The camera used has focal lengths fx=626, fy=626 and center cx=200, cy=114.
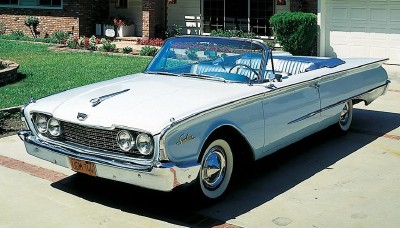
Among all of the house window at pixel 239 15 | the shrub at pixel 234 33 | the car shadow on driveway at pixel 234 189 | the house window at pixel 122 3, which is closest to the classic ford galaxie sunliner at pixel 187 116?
the car shadow on driveway at pixel 234 189

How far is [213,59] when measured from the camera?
7105 millimetres

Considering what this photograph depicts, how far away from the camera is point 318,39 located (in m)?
17.0

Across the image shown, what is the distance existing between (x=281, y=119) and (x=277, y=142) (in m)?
0.25

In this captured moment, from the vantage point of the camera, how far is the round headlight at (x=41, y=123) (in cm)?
621

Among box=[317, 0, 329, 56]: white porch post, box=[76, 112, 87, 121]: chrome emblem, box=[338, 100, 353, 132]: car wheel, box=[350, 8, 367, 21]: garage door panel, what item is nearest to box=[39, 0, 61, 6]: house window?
box=[317, 0, 329, 56]: white porch post

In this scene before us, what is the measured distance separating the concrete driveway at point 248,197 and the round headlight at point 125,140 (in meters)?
0.65

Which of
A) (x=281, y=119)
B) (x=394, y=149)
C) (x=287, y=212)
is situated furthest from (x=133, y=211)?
(x=394, y=149)

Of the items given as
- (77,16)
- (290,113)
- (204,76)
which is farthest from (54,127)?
(77,16)

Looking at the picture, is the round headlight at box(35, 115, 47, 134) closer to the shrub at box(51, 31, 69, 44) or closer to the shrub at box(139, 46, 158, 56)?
the shrub at box(139, 46, 158, 56)

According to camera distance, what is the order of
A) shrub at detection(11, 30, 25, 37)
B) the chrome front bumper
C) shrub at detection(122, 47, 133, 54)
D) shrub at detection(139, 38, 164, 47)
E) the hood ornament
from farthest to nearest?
shrub at detection(11, 30, 25, 37), shrub at detection(139, 38, 164, 47), shrub at detection(122, 47, 133, 54), the hood ornament, the chrome front bumper

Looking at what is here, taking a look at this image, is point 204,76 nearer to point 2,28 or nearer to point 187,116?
point 187,116

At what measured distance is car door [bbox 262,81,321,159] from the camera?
6.52 m

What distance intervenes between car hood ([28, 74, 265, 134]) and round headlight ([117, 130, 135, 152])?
102mm

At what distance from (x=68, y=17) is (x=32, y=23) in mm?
1587
